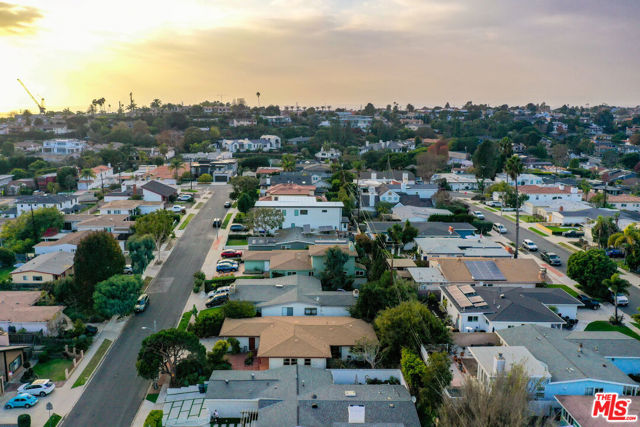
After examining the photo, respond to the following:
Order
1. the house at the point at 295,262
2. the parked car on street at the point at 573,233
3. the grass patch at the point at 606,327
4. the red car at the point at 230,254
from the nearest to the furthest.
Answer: the grass patch at the point at 606,327, the house at the point at 295,262, the red car at the point at 230,254, the parked car on street at the point at 573,233

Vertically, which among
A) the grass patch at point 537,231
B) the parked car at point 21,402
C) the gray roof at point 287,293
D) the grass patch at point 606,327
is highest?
the gray roof at point 287,293

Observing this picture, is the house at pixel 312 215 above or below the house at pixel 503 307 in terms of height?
above

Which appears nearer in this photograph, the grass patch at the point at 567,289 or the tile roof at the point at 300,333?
the tile roof at the point at 300,333

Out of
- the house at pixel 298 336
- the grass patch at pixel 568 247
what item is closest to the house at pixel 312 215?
the house at pixel 298 336

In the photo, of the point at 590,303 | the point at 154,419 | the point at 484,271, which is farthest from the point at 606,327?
the point at 154,419

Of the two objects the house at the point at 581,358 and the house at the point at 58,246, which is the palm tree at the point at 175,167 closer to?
the house at the point at 58,246

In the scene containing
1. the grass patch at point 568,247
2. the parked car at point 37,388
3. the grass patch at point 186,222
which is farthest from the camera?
the grass patch at point 186,222

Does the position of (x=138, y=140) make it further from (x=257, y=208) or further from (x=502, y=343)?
(x=502, y=343)
